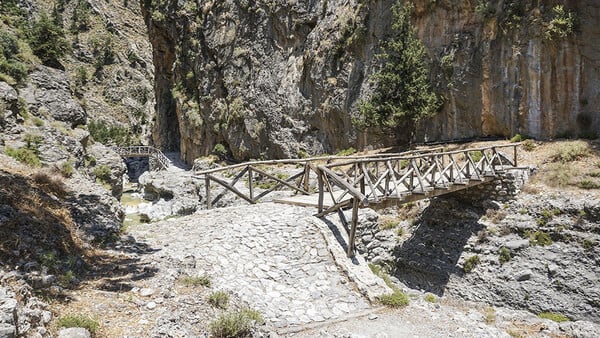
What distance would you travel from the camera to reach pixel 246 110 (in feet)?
118

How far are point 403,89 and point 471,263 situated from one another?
1084 cm

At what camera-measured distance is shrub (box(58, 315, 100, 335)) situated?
552 cm

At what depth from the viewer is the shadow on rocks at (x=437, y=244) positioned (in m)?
15.0

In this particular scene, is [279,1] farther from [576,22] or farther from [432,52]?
[576,22]

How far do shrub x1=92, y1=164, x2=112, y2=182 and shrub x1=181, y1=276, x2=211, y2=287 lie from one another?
1418 centimetres

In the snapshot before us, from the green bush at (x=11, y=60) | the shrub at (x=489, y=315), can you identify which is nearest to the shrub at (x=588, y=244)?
the shrub at (x=489, y=315)

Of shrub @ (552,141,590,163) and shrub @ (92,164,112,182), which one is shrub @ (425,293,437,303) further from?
shrub @ (92,164,112,182)

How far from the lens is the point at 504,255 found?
1392 centimetres

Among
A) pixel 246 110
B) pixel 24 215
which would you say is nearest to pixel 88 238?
pixel 24 215

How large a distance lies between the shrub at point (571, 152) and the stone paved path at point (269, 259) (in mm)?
11351

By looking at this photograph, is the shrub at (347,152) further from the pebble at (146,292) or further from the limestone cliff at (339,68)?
the pebble at (146,292)

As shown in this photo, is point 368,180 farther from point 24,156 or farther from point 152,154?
point 152,154

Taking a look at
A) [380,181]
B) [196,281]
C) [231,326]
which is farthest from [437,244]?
[231,326]

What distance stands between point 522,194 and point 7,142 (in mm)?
20336
